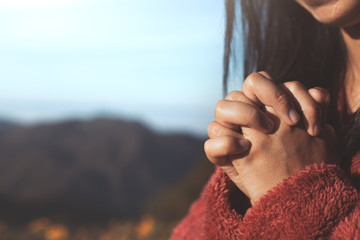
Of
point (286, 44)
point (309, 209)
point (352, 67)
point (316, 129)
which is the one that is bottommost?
point (309, 209)

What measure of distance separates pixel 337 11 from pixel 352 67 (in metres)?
0.36

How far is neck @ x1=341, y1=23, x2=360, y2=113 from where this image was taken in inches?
40.5

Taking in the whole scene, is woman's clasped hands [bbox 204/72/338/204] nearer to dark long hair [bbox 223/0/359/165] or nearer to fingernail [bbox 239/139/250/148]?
fingernail [bbox 239/139/250/148]

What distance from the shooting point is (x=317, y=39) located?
1.29 meters

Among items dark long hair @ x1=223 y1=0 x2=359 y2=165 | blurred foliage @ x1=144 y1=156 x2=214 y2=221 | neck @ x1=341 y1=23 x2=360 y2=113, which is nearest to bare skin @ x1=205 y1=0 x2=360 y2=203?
neck @ x1=341 y1=23 x2=360 y2=113

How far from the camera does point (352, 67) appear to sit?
1132 millimetres

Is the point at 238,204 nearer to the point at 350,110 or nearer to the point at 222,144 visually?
the point at 222,144

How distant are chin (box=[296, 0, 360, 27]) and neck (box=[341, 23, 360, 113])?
17cm

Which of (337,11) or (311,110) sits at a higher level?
(337,11)

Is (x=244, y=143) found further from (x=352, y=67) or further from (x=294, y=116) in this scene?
(x=352, y=67)

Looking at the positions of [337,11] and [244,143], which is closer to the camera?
[244,143]

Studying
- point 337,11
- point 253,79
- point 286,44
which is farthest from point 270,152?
point 286,44

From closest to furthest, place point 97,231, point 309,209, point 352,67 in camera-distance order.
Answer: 1. point 309,209
2. point 352,67
3. point 97,231

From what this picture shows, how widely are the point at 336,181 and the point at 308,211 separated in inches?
3.1
